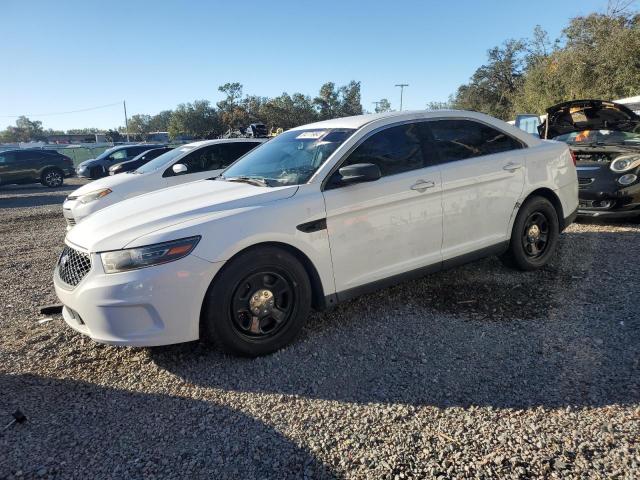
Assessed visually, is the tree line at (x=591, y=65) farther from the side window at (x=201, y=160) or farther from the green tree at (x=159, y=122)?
the green tree at (x=159, y=122)

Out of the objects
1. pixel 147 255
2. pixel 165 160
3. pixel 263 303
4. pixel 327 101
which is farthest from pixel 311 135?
pixel 327 101

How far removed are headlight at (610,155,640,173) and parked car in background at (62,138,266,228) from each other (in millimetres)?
5808

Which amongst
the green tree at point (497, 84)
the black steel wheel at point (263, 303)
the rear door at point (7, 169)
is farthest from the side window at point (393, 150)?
the green tree at point (497, 84)

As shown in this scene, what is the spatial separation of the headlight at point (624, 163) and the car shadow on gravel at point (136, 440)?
20.1ft

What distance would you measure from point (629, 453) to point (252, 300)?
227cm

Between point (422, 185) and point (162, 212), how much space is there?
208 cm

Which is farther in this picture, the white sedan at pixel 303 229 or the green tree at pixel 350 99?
the green tree at pixel 350 99

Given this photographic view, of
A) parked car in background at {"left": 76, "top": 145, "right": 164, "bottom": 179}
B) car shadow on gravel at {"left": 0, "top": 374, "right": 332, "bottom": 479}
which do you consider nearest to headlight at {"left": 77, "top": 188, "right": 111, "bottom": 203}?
car shadow on gravel at {"left": 0, "top": 374, "right": 332, "bottom": 479}

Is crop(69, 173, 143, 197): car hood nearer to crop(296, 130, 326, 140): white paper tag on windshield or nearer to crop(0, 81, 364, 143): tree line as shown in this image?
crop(296, 130, 326, 140): white paper tag on windshield

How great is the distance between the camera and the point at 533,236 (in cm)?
464

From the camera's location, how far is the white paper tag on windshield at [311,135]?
13.0ft

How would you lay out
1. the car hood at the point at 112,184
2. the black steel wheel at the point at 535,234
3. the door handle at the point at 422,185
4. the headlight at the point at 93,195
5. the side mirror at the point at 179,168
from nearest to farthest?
1. the door handle at the point at 422,185
2. the black steel wheel at the point at 535,234
3. the headlight at the point at 93,195
4. the car hood at the point at 112,184
5. the side mirror at the point at 179,168

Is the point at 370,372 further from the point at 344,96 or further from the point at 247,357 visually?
the point at 344,96

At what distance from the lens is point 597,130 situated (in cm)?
744
